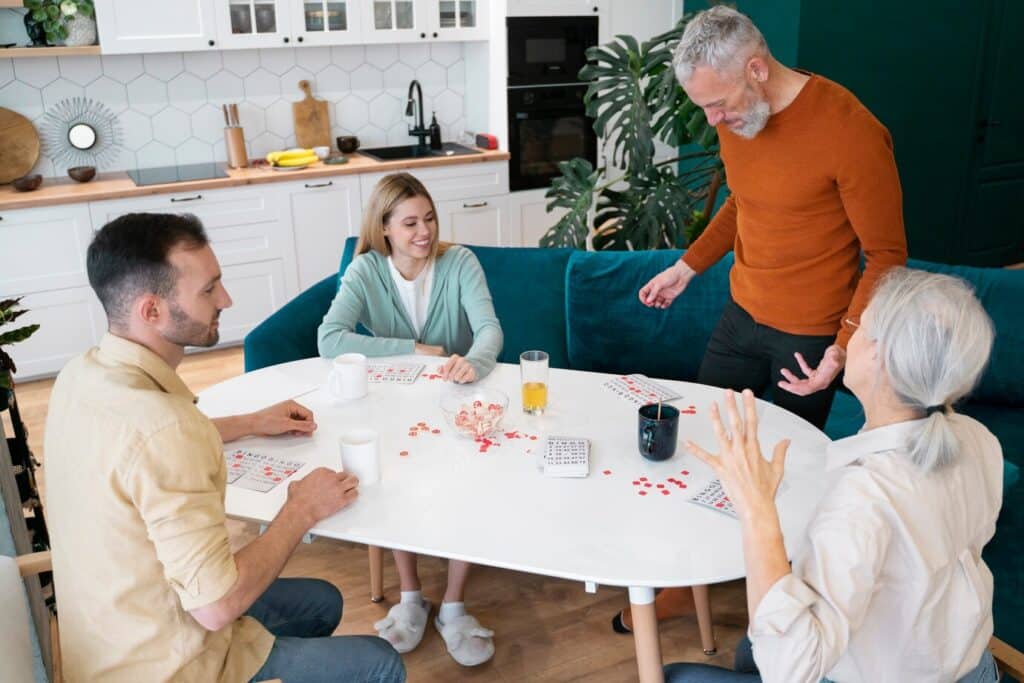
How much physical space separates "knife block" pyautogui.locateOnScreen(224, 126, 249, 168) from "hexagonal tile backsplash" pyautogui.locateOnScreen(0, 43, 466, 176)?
0.77 ft

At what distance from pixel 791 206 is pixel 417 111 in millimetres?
3695

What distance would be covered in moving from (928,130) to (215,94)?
4.08m

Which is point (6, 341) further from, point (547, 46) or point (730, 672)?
point (547, 46)

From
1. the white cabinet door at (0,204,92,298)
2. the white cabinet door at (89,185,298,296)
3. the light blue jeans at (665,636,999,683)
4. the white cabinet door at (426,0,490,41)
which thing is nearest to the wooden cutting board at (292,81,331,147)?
the white cabinet door at (89,185,298,296)

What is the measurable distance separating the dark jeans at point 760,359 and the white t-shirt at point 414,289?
2.75 ft

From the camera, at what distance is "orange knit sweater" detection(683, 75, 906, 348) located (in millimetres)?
2148

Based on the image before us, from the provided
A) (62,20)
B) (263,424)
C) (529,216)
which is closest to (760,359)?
(263,424)

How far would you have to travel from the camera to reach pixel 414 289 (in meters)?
2.70

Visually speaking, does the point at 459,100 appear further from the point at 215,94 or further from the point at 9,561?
the point at 9,561

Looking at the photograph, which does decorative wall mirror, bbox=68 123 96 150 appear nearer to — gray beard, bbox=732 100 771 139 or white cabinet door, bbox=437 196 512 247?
white cabinet door, bbox=437 196 512 247

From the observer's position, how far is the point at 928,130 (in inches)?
210

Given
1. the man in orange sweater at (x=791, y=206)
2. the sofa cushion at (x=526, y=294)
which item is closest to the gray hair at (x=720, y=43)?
the man in orange sweater at (x=791, y=206)

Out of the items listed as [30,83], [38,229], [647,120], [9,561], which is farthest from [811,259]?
[30,83]

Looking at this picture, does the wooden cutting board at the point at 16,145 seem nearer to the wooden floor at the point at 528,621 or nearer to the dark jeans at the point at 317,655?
the wooden floor at the point at 528,621
